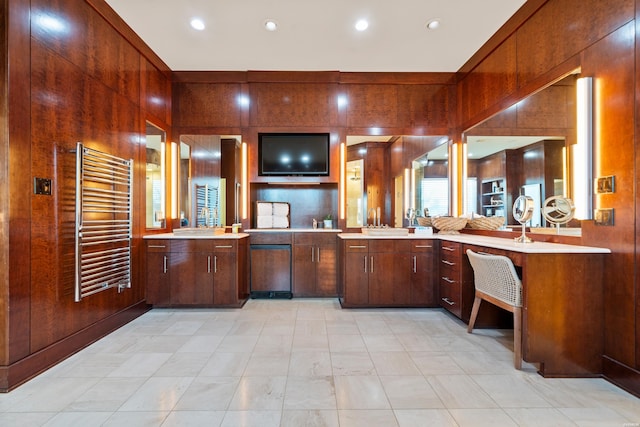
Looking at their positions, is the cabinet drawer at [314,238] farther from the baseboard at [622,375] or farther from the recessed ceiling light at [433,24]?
the baseboard at [622,375]

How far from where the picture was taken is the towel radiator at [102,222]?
2525 millimetres

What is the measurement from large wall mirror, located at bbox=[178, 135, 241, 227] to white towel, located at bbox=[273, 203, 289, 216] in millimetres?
526

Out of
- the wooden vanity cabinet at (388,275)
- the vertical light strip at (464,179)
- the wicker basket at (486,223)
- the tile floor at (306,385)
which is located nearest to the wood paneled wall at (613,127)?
the tile floor at (306,385)

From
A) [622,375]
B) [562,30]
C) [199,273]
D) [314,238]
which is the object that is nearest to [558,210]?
[622,375]

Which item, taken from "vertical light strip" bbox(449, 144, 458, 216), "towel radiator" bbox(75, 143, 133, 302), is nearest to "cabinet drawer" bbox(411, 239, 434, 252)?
"vertical light strip" bbox(449, 144, 458, 216)

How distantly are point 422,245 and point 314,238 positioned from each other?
4.47 ft

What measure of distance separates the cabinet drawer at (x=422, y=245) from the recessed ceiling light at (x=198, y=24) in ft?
10.7

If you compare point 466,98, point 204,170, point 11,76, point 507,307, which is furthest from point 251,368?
point 466,98

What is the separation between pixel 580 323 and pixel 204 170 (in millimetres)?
4281

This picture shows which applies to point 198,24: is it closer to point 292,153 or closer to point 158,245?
point 292,153

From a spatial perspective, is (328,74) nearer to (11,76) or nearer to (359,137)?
(359,137)

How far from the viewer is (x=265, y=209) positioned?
4.59 meters

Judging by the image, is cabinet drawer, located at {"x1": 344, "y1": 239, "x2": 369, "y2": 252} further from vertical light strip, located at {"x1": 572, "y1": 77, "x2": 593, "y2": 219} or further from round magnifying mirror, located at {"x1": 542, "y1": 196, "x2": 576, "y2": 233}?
vertical light strip, located at {"x1": 572, "y1": 77, "x2": 593, "y2": 219}

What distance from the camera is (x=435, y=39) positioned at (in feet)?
11.4
